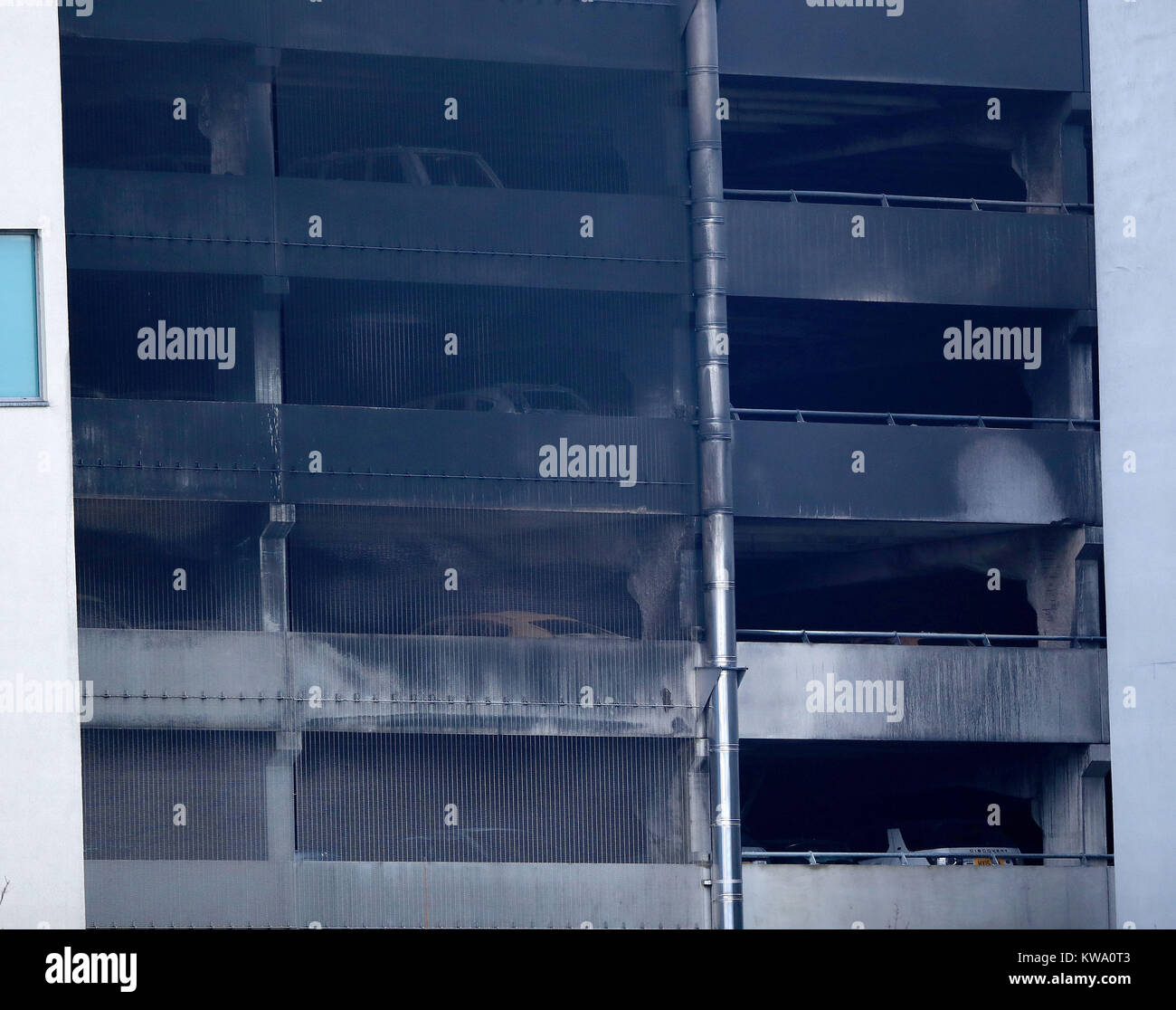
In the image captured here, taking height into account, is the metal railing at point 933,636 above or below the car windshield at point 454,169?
below

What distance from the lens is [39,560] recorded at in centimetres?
1641

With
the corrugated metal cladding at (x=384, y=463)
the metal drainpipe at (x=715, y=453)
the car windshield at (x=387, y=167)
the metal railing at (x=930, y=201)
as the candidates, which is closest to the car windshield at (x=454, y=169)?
the corrugated metal cladding at (x=384, y=463)

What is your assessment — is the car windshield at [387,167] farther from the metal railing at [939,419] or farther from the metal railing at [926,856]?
the metal railing at [926,856]

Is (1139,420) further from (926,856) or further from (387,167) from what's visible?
(387,167)

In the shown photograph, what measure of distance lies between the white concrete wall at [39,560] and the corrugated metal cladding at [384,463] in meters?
7.70

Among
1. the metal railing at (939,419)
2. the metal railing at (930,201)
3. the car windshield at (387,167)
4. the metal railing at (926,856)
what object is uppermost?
the car windshield at (387,167)

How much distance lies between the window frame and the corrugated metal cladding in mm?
7959

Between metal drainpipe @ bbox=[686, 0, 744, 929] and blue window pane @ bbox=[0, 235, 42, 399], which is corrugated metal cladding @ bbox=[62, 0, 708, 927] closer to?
metal drainpipe @ bbox=[686, 0, 744, 929]

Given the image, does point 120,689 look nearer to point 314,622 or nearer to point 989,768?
point 314,622

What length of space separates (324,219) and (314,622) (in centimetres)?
546

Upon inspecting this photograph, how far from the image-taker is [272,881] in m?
23.8

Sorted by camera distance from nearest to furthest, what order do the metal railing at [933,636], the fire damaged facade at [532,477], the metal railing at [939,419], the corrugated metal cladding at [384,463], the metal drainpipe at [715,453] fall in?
the corrugated metal cladding at [384,463] → the fire damaged facade at [532,477] → the metal drainpipe at [715,453] → the metal railing at [933,636] → the metal railing at [939,419]

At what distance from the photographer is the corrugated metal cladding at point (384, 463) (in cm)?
2414
